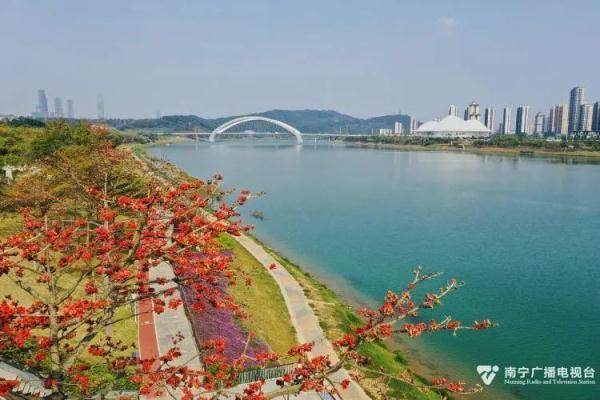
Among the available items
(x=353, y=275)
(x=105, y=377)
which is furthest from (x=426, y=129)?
(x=105, y=377)

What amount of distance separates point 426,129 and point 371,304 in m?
143

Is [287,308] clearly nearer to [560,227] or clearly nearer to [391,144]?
[560,227]

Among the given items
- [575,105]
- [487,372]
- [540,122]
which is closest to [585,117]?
[575,105]

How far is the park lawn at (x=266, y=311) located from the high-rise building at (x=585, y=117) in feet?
491

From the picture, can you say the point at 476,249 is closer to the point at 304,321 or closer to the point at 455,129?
the point at 304,321

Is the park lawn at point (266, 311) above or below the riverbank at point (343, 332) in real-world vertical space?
above

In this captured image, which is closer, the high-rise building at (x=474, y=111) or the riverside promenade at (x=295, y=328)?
the riverside promenade at (x=295, y=328)

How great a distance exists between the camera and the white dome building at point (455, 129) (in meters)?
142

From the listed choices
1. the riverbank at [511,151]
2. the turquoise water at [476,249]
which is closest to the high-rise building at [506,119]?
the riverbank at [511,151]

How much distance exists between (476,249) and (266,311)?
13.9 metres

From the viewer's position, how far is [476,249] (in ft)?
76.2

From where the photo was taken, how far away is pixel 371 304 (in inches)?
647

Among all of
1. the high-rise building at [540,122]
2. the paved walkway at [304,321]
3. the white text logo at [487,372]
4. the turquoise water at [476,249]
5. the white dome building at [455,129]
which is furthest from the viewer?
the high-rise building at [540,122]

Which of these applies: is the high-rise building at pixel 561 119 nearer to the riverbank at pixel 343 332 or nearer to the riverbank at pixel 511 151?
the riverbank at pixel 511 151
